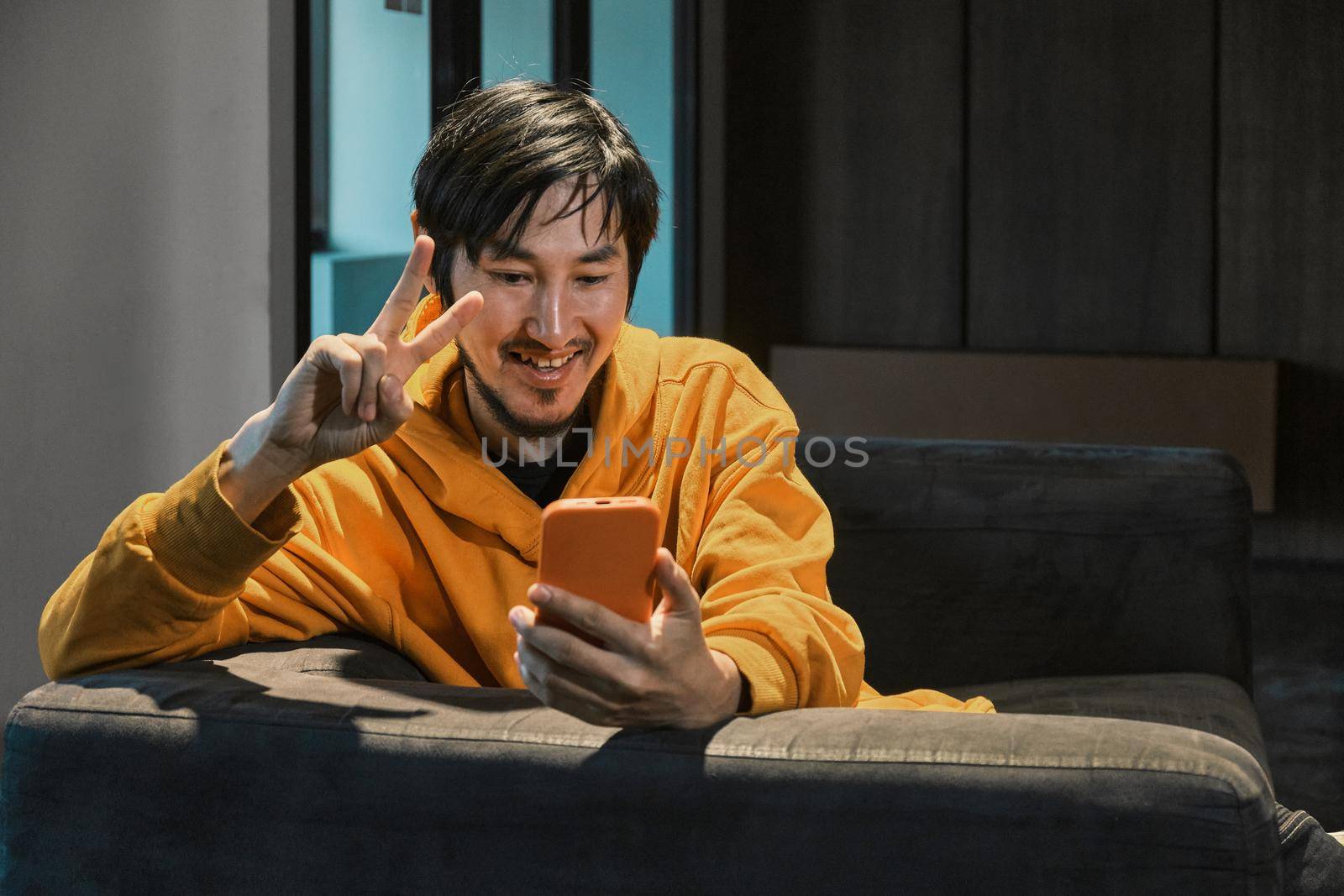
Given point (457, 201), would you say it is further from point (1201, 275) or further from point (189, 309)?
point (1201, 275)

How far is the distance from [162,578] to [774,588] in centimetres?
56

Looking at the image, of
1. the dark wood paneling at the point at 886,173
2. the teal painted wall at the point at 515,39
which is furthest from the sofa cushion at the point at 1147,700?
the dark wood paneling at the point at 886,173

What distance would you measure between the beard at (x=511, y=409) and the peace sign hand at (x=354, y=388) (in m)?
0.22

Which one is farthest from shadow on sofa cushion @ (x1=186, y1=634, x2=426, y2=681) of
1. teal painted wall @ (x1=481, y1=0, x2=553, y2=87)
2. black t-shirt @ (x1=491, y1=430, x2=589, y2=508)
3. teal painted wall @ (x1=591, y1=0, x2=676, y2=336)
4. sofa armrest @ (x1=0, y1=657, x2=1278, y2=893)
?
teal painted wall @ (x1=591, y1=0, x2=676, y2=336)

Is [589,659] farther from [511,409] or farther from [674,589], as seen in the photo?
[511,409]

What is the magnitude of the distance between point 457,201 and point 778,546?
1.62 feet

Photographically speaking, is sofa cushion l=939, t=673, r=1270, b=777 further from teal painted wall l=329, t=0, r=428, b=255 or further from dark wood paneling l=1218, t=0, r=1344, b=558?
dark wood paneling l=1218, t=0, r=1344, b=558

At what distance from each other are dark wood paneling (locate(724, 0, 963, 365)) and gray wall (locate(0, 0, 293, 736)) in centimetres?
249

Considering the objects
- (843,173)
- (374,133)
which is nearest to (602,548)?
(374,133)

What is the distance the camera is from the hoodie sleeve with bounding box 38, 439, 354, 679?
1318 millimetres

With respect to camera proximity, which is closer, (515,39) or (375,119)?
(375,119)

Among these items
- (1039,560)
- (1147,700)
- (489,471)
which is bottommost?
(1147,700)

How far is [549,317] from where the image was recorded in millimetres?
1547

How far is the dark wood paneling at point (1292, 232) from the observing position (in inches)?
166
